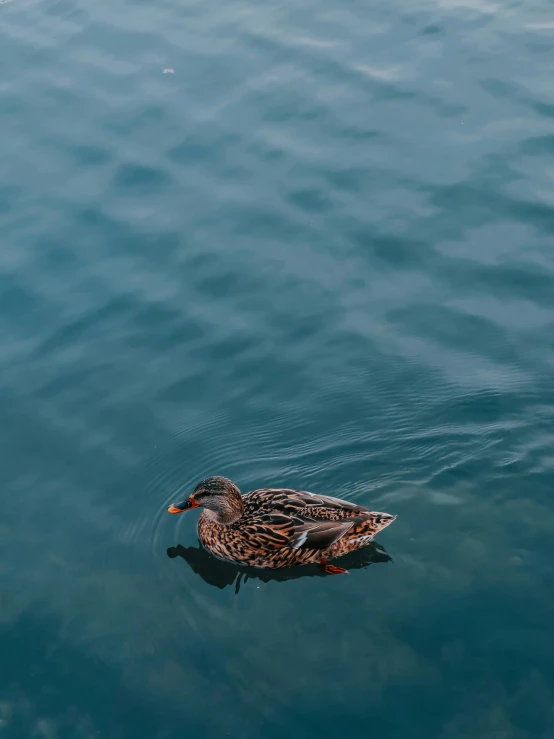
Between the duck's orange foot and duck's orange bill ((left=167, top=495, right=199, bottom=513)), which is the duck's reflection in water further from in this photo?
duck's orange bill ((left=167, top=495, right=199, bottom=513))

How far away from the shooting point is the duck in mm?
8953

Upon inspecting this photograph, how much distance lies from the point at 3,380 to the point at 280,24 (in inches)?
352

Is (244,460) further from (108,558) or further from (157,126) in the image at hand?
(157,126)

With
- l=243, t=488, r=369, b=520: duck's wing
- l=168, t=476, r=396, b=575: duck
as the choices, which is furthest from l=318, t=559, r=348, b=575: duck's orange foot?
l=243, t=488, r=369, b=520: duck's wing

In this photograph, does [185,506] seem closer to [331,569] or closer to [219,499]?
[219,499]

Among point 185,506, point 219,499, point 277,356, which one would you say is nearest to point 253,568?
point 219,499

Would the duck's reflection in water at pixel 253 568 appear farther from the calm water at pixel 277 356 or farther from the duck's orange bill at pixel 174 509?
the duck's orange bill at pixel 174 509

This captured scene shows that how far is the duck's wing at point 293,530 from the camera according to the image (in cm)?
894

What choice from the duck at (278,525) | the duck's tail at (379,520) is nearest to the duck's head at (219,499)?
the duck at (278,525)

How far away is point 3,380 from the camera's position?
11.1 meters

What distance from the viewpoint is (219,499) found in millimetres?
9242

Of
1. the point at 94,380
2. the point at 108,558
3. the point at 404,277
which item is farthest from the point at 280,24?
the point at 108,558

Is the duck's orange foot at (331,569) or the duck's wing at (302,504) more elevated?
the duck's wing at (302,504)

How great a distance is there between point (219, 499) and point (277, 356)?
234 centimetres
